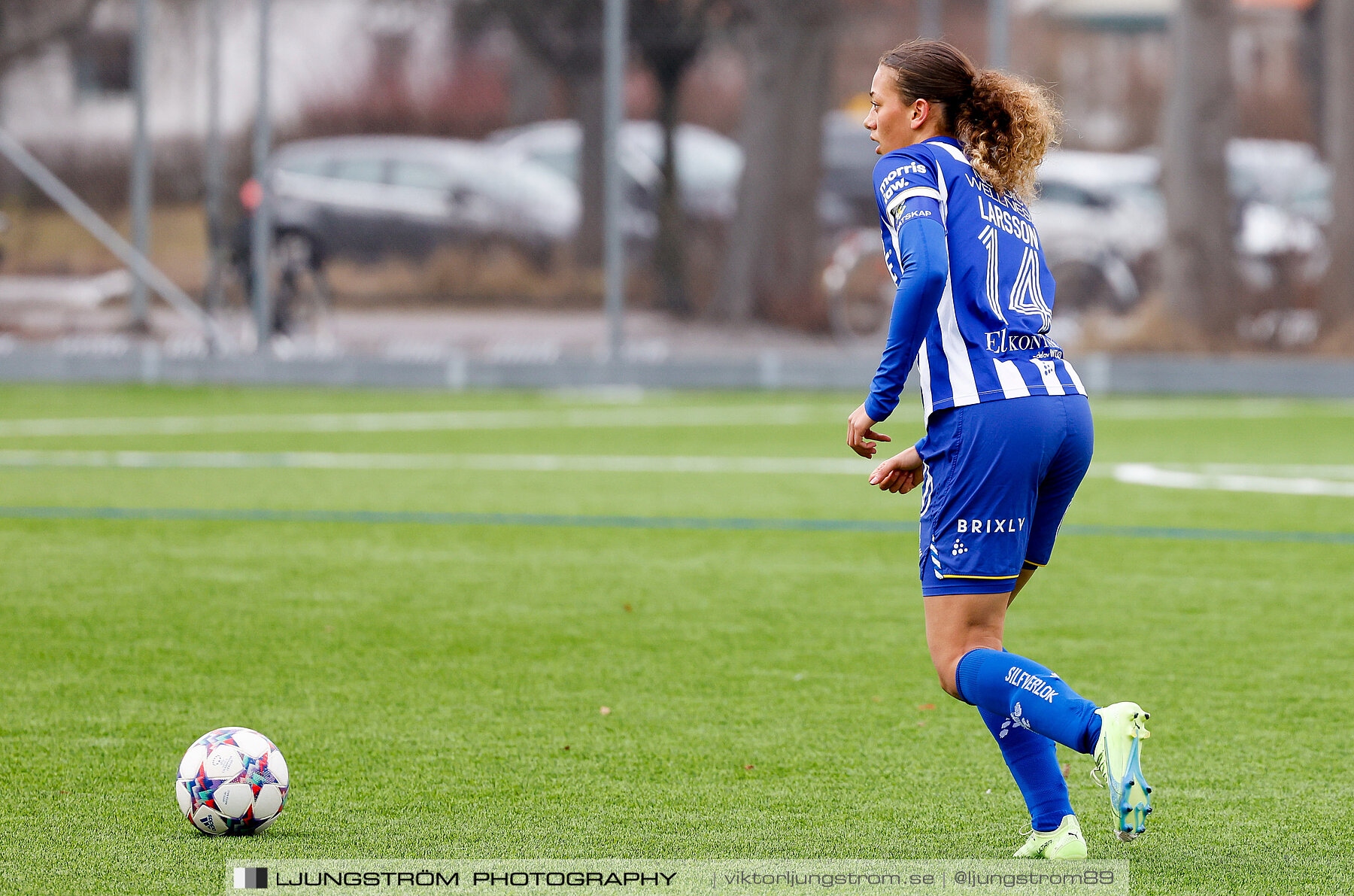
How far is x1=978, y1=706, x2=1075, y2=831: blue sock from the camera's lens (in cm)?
421

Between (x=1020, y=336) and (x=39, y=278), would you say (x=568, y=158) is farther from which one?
(x=1020, y=336)

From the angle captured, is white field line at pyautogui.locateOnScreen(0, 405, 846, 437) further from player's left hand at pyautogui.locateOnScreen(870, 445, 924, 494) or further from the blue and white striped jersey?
the blue and white striped jersey

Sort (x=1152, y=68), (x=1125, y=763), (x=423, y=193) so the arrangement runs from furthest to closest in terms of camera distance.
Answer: (x=423, y=193)
(x=1152, y=68)
(x=1125, y=763)

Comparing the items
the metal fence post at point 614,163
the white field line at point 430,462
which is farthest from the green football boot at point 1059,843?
the metal fence post at point 614,163

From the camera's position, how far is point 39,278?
1928 centimetres

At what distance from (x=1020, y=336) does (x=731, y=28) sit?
14.7m

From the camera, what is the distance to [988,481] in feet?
13.4

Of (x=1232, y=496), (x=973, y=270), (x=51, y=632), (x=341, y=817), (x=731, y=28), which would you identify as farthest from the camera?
(x=731, y=28)

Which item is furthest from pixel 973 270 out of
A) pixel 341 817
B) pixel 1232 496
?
pixel 1232 496

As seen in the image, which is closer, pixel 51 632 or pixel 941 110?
pixel 941 110

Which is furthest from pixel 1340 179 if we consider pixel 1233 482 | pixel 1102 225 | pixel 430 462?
pixel 430 462

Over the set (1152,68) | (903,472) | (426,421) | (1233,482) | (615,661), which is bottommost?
(426,421)

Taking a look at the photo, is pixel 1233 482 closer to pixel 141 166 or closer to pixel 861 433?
pixel 861 433

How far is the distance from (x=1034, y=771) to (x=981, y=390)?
847mm
